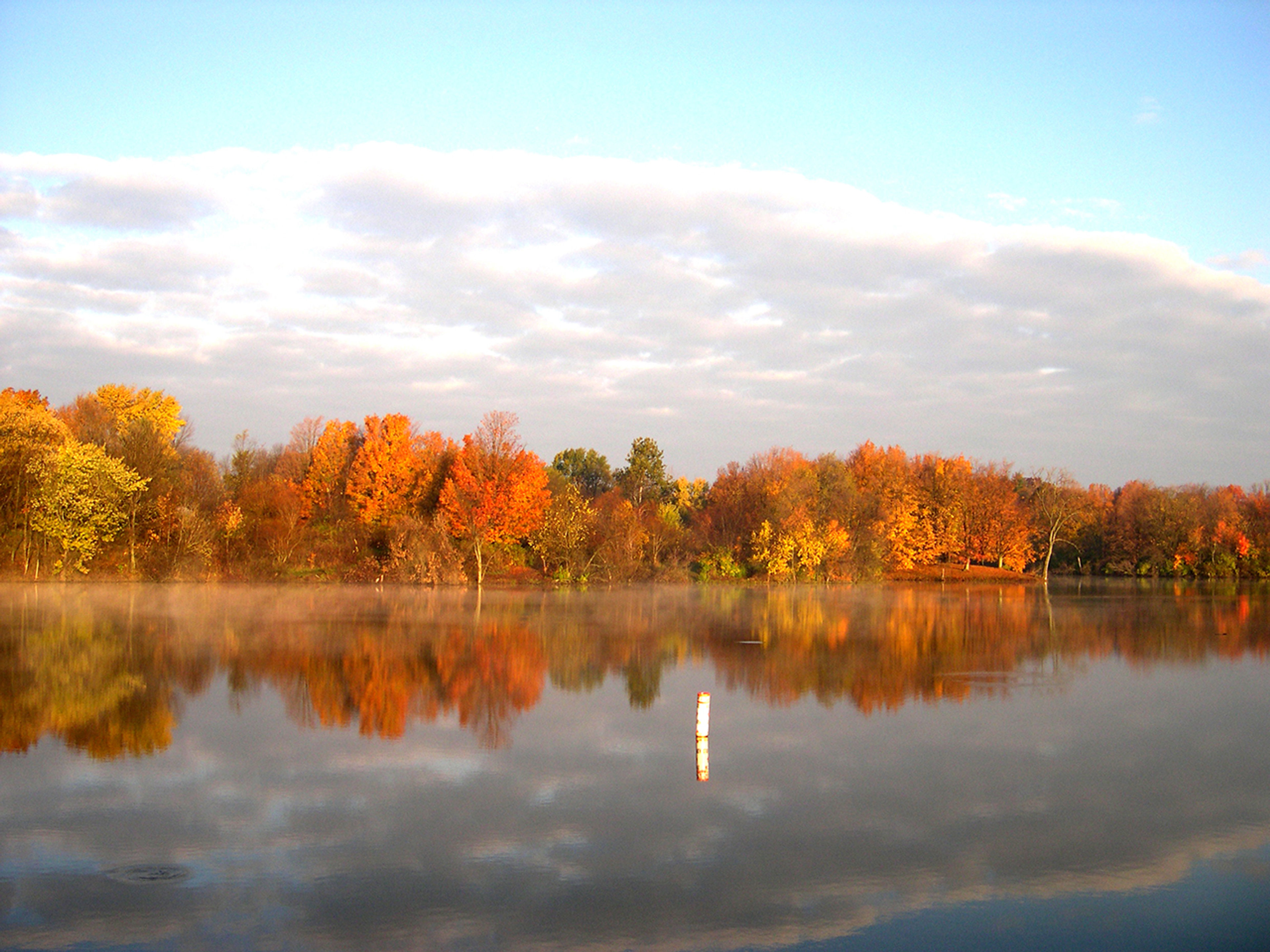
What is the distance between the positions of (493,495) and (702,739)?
43.4 metres

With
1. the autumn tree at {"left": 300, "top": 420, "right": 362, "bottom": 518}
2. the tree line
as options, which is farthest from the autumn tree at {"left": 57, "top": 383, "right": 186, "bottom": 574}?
the autumn tree at {"left": 300, "top": 420, "right": 362, "bottom": 518}

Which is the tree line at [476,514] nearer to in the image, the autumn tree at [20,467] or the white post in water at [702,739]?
the autumn tree at [20,467]

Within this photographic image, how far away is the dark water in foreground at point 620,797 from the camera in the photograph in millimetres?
8250

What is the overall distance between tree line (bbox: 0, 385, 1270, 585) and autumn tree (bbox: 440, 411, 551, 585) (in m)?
0.11

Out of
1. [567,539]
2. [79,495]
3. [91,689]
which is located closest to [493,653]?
[91,689]

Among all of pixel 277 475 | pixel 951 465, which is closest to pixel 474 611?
pixel 277 475

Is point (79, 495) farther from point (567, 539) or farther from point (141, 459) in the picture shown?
point (567, 539)

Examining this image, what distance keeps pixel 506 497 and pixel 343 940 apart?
47.6 meters

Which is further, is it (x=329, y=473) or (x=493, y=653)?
(x=329, y=473)

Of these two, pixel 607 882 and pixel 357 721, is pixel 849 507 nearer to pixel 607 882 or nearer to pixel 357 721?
pixel 357 721

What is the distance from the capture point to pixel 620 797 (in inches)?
472

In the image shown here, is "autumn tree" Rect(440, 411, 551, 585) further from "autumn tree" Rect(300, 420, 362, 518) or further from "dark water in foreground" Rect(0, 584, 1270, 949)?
"dark water in foreground" Rect(0, 584, 1270, 949)

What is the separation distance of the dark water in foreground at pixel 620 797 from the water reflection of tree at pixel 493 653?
0.18 metres

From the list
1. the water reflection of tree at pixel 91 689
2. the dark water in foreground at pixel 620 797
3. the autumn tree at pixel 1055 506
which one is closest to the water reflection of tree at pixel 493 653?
the water reflection of tree at pixel 91 689
